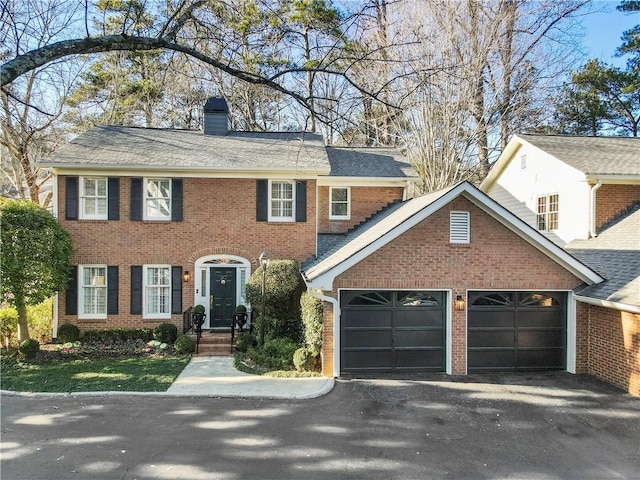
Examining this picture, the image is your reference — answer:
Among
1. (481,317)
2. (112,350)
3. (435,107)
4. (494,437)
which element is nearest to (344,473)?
(494,437)

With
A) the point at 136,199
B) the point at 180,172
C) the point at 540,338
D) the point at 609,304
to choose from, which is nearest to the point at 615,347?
the point at 609,304

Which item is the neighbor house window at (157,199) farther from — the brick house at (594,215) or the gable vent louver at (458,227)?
the brick house at (594,215)

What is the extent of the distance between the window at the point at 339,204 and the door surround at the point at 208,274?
405 centimetres

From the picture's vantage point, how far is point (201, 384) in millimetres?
9586

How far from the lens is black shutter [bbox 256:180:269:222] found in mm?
14023

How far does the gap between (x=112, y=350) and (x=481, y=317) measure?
1082cm

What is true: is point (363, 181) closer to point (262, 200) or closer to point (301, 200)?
point (301, 200)

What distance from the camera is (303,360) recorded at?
34.0 ft

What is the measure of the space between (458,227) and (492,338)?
309cm

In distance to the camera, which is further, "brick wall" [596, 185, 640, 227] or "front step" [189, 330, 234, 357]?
"brick wall" [596, 185, 640, 227]

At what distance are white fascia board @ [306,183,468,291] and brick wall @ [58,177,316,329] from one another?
13.7 ft

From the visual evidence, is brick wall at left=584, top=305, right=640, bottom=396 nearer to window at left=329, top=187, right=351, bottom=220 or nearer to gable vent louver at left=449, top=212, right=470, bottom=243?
gable vent louver at left=449, top=212, right=470, bottom=243

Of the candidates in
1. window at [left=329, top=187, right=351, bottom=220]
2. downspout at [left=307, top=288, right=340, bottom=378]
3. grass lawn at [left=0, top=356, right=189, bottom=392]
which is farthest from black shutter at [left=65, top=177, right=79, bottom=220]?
downspout at [left=307, top=288, right=340, bottom=378]

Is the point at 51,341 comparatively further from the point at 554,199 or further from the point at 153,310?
the point at 554,199
